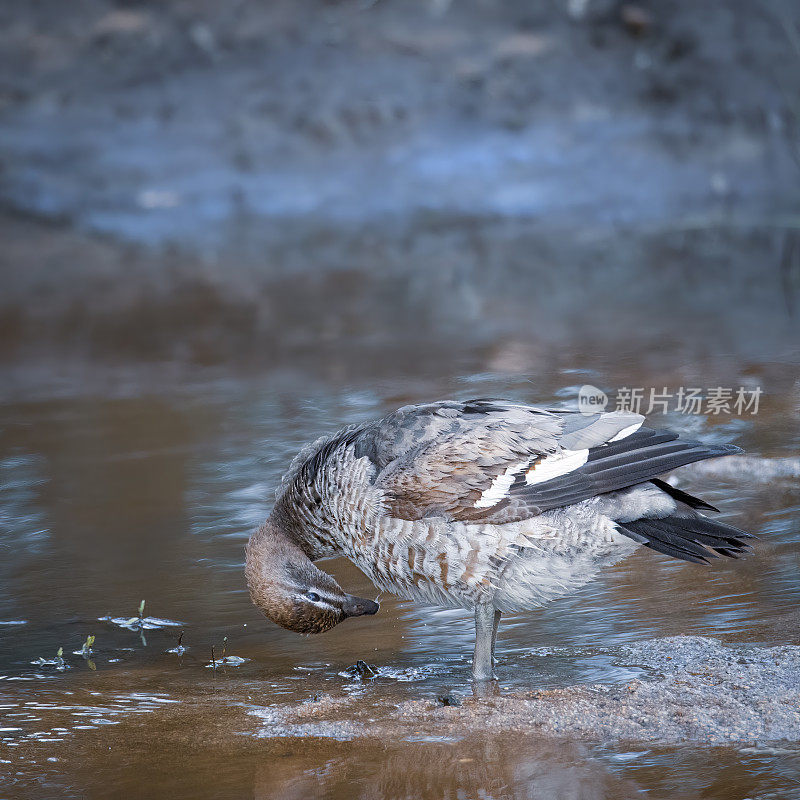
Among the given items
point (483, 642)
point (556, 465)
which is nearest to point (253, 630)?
point (483, 642)

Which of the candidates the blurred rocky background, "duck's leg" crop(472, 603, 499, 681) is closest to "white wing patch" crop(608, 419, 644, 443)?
"duck's leg" crop(472, 603, 499, 681)

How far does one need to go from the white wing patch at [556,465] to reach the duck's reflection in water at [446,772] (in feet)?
2.96

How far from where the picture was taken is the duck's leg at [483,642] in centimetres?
411

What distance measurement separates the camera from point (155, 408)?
7844 millimetres

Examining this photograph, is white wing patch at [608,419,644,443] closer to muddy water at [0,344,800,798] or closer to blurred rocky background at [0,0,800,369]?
muddy water at [0,344,800,798]

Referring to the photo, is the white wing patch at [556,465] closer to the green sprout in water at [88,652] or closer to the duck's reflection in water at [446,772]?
the duck's reflection in water at [446,772]

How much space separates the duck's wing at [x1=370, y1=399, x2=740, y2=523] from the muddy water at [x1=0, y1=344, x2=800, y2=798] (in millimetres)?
613

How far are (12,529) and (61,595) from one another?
2.90 ft

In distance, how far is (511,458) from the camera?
13.6 ft

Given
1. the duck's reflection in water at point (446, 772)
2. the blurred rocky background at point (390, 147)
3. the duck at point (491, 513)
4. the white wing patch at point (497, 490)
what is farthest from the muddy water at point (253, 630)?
the blurred rocky background at point (390, 147)

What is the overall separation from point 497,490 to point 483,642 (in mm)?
534

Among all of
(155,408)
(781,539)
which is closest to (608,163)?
(155,408)

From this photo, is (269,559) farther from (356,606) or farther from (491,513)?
(491,513)

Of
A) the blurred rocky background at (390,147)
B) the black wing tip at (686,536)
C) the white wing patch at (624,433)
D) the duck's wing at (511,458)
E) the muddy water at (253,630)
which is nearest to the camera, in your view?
the muddy water at (253,630)
